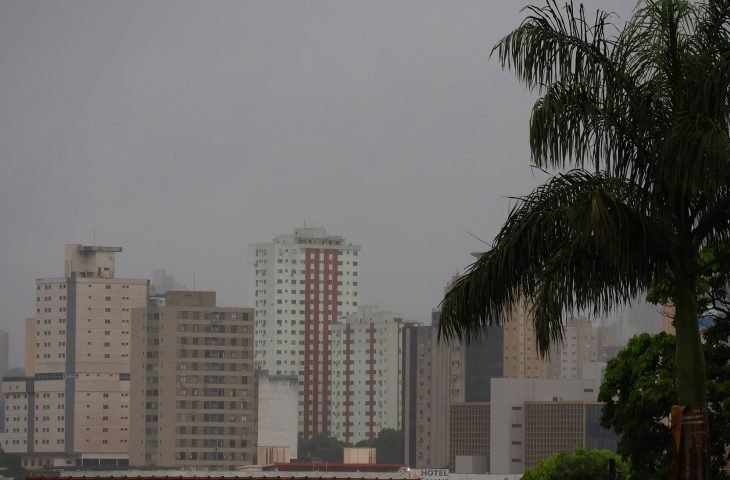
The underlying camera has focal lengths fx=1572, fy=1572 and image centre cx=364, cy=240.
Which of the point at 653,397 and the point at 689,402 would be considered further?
the point at 653,397

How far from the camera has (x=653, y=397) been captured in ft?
121

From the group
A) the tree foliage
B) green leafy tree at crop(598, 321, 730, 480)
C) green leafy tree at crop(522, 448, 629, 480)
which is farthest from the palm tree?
green leafy tree at crop(522, 448, 629, 480)

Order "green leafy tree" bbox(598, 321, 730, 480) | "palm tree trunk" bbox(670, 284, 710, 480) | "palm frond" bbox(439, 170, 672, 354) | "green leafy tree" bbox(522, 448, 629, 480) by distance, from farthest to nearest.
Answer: "green leafy tree" bbox(522, 448, 629, 480)
"green leafy tree" bbox(598, 321, 730, 480)
"palm frond" bbox(439, 170, 672, 354)
"palm tree trunk" bbox(670, 284, 710, 480)

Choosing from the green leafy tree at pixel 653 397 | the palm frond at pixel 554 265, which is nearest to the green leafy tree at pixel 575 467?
the green leafy tree at pixel 653 397

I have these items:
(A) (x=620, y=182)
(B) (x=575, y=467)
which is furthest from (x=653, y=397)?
(B) (x=575, y=467)

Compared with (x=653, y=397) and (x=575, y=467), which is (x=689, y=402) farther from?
(x=575, y=467)

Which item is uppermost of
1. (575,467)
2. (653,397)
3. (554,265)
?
(554,265)

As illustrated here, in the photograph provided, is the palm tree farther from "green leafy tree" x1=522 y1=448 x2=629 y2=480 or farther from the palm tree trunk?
"green leafy tree" x1=522 y1=448 x2=629 y2=480

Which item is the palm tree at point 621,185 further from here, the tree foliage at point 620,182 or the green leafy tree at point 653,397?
the green leafy tree at point 653,397

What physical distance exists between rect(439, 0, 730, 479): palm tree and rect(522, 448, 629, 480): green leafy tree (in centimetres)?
6284

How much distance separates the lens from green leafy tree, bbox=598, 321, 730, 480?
35.2m

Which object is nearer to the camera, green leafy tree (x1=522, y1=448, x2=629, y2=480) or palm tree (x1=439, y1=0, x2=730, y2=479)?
palm tree (x1=439, y1=0, x2=730, y2=479)

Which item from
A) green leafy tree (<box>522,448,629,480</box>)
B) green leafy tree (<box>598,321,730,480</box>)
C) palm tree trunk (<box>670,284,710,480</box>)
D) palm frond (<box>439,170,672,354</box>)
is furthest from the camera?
green leafy tree (<box>522,448,629,480</box>)

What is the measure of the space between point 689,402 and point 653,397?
22.3m
